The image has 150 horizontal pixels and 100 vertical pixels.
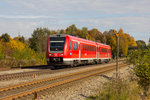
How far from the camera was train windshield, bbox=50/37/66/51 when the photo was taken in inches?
749

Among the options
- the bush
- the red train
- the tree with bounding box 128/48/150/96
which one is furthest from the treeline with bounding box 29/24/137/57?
the bush

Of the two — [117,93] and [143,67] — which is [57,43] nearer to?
[143,67]

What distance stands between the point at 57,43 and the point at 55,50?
0.70 metres

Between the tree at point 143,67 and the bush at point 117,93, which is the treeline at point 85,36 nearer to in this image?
the tree at point 143,67

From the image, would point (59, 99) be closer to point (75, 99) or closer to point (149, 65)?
point (75, 99)

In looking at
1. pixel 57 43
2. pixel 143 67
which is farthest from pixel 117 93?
pixel 57 43

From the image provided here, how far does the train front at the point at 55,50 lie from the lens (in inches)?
737

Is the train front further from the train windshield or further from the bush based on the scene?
the bush

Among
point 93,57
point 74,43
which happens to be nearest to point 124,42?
point 93,57

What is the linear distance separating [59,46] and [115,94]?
1245 centimetres

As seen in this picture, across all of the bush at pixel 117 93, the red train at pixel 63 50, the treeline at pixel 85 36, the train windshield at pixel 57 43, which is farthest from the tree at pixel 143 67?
the treeline at pixel 85 36

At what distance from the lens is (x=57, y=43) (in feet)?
63.1

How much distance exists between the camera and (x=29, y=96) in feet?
25.2

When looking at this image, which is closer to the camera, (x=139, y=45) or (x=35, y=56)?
(x=139, y=45)
